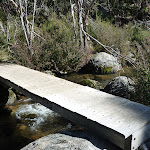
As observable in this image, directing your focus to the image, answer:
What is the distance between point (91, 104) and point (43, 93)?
0.80 meters

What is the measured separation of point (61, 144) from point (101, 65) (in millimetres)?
5788

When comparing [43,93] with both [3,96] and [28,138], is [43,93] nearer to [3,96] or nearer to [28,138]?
[28,138]

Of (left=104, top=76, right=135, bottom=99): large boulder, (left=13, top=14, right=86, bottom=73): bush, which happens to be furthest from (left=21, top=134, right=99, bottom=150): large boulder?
(left=13, top=14, right=86, bottom=73): bush

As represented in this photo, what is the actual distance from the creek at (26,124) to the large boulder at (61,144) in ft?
5.56

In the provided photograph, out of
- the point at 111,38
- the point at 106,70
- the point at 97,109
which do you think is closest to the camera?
the point at 97,109

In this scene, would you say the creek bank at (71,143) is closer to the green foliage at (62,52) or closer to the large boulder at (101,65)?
the green foliage at (62,52)

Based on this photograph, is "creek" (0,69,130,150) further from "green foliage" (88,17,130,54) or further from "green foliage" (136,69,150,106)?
"green foliage" (88,17,130,54)

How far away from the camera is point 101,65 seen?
745cm

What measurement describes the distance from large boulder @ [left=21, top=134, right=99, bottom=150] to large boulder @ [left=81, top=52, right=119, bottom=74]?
558 centimetres

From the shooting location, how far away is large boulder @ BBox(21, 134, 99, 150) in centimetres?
182

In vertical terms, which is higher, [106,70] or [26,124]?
[26,124]

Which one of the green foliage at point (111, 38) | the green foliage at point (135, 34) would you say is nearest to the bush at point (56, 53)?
the green foliage at point (111, 38)

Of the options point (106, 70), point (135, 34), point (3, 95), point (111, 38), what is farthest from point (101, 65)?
point (135, 34)

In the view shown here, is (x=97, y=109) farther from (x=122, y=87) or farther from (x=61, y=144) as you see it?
(x=122, y=87)
